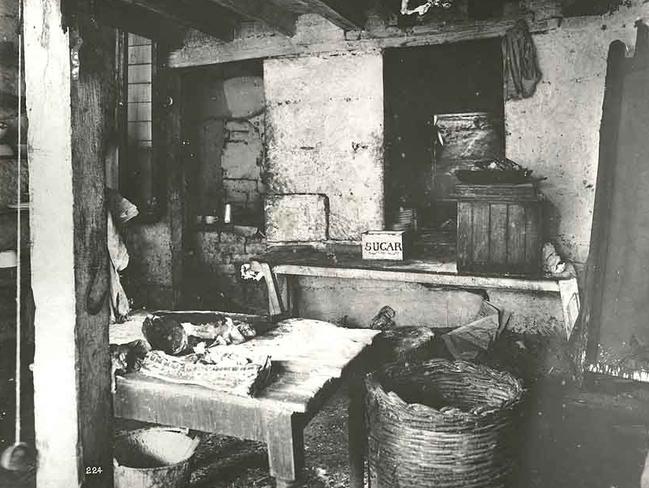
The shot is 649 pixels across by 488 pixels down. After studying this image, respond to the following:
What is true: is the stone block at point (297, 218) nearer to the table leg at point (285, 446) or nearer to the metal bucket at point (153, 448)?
the metal bucket at point (153, 448)

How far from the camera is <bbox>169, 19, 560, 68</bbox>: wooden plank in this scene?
4.67 m

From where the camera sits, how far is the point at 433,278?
4250mm

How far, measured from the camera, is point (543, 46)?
454cm

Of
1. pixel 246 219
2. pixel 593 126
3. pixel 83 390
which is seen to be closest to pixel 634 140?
pixel 593 126

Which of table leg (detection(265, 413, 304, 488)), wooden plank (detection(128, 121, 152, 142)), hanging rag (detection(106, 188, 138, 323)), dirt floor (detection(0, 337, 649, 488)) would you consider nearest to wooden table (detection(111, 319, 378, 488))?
table leg (detection(265, 413, 304, 488))

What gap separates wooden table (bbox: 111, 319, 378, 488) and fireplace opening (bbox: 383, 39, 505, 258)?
8.84 ft

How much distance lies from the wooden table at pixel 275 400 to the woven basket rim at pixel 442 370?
0.17 metres

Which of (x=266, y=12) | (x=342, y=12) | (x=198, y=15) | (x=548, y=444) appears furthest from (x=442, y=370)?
(x=198, y=15)

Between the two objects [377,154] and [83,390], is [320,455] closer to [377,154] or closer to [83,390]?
[83,390]

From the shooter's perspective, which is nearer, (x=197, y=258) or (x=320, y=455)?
(x=320, y=455)

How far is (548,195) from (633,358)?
151 cm

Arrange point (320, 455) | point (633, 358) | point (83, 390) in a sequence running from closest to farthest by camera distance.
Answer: point (83, 390) < point (633, 358) < point (320, 455)

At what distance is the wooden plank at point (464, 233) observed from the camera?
4.03 metres

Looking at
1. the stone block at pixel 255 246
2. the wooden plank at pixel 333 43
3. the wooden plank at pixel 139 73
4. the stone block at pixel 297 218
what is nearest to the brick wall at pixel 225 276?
the stone block at pixel 255 246
